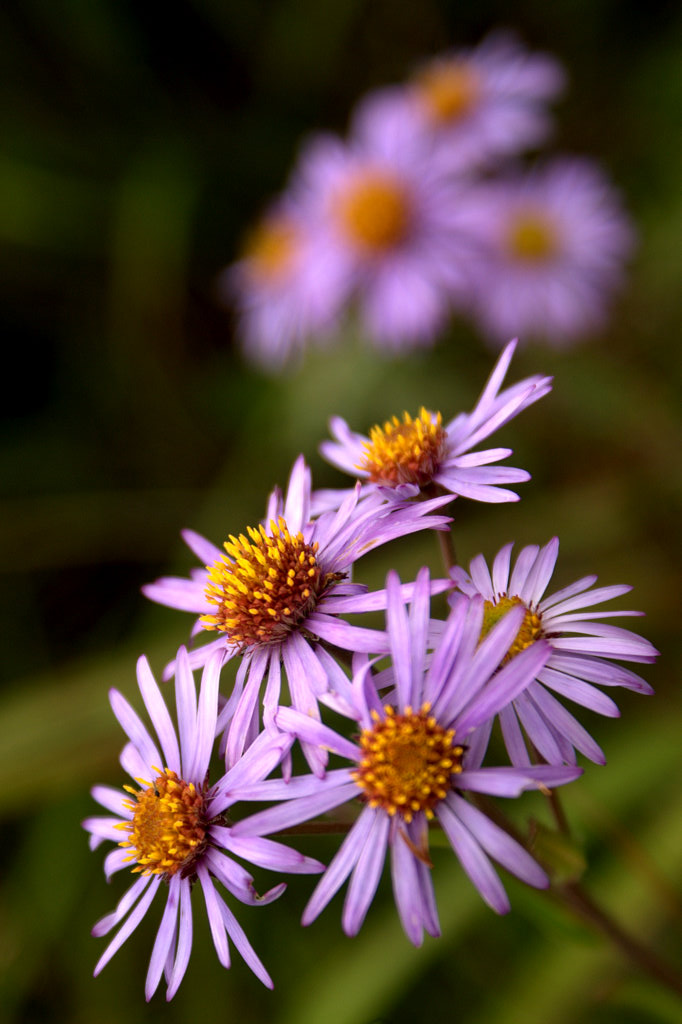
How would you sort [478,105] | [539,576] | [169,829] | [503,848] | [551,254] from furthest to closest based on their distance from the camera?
[551,254], [478,105], [539,576], [169,829], [503,848]

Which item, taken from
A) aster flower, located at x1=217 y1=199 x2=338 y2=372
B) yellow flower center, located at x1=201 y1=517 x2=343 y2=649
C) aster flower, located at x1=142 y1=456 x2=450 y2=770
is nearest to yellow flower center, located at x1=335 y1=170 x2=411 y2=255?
aster flower, located at x1=217 y1=199 x2=338 y2=372

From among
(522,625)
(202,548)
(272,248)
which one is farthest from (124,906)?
(272,248)

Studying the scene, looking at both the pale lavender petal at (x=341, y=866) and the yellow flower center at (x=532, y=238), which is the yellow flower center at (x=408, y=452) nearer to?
the pale lavender petal at (x=341, y=866)

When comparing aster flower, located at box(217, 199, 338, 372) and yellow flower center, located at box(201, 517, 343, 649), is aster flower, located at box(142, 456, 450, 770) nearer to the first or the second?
yellow flower center, located at box(201, 517, 343, 649)

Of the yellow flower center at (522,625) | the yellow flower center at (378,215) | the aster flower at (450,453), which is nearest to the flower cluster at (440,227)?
the yellow flower center at (378,215)

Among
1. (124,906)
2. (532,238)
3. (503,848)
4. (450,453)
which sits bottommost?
(503,848)

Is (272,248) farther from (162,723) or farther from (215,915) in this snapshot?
(215,915)
